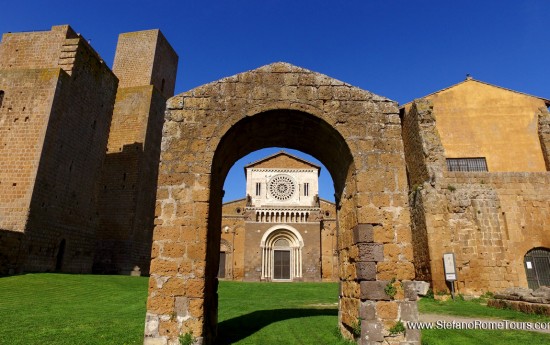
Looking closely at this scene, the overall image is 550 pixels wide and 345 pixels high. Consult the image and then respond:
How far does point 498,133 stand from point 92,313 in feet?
66.7

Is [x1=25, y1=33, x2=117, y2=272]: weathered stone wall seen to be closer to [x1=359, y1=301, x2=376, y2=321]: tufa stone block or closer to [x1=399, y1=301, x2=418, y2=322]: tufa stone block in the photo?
[x1=359, y1=301, x2=376, y2=321]: tufa stone block

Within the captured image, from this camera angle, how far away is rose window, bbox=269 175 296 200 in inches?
1393

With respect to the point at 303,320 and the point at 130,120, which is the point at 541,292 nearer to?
the point at 303,320

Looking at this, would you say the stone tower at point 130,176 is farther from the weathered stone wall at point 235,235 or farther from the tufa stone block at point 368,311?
the tufa stone block at point 368,311

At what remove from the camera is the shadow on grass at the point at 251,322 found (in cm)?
657

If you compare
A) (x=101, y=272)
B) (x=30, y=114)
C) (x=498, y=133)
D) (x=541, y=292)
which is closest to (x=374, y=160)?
(x=541, y=292)

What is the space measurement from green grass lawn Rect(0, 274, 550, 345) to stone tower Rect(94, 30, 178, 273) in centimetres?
1094

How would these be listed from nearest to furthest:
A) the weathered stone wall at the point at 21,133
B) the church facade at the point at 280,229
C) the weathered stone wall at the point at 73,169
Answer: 1. the weathered stone wall at the point at 21,133
2. the weathered stone wall at the point at 73,169
3. the church facade at the point at 280,229

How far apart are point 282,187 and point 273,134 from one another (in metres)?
28.4

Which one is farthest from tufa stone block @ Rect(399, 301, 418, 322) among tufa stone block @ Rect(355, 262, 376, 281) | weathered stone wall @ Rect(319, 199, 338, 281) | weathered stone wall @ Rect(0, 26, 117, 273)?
weathered stone wall @ Rect(319, 199, 338, 281)

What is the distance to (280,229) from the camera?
112 feet

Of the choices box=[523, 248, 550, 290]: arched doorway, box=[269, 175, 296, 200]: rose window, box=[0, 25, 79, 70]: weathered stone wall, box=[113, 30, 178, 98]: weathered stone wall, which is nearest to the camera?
box=[523, 248, 550, 290]: arched doorway

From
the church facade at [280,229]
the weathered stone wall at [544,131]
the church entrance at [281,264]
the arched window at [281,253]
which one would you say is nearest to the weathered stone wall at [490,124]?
the weathered stone wall at [544,131]

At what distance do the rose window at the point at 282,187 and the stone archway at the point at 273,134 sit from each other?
2802 cm
